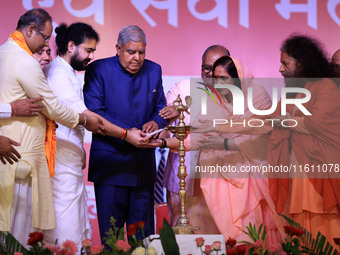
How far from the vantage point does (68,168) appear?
3.92 metres

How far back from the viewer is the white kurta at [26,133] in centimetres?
332

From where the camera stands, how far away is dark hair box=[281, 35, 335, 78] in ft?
13.5

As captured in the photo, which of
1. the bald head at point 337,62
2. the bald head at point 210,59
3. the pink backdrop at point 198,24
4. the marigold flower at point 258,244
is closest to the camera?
the marigold flower at point 258,244

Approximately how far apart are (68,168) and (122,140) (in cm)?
42

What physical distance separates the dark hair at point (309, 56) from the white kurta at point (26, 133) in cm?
179

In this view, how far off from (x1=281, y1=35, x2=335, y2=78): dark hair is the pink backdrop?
1218 millimetres

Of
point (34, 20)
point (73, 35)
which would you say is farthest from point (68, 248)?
point (73, 35)

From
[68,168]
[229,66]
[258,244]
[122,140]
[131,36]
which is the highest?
[131,36]

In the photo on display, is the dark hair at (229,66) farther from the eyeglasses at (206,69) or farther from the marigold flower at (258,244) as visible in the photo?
the marigold flower at (258,244)

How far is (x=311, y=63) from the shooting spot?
4133mm

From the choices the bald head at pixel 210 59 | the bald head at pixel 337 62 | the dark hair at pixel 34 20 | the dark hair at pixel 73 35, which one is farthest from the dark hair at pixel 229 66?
the dark hair at pixel 34 20

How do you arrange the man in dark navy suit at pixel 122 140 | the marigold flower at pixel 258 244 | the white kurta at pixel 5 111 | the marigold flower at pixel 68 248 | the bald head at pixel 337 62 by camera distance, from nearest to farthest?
the marigold flower at pixel 68 248 < the marigold flower at pixel 258 244 < the white kurta at pixel 5 111 < the man in dark navy suit at pixel 122 140 < the bald head at pixel 337 62

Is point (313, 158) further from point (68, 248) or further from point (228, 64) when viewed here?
point (68, 248)

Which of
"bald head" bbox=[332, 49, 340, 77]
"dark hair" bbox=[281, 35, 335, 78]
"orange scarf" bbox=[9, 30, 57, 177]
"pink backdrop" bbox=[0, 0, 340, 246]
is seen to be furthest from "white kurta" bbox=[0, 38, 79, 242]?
"bald head" bbox=[332, 49, 340, 77]
